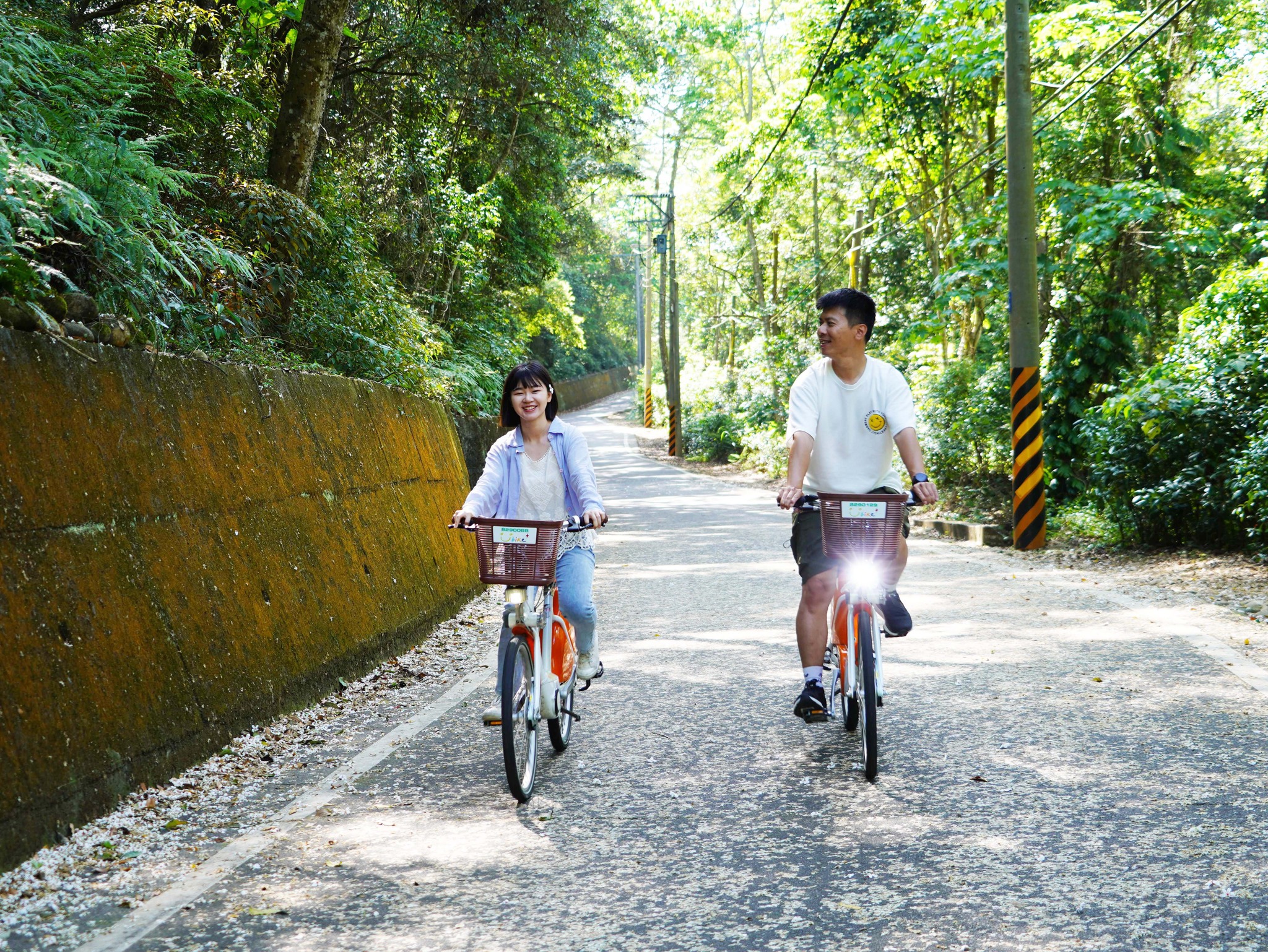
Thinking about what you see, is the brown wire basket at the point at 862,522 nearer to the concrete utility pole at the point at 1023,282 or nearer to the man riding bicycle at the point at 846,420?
the man riding bicycle at the point at 846,420

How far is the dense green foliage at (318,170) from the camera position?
6941mm

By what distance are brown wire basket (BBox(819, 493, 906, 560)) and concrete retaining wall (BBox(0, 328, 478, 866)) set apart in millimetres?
2913

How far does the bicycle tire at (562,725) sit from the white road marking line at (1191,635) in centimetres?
375

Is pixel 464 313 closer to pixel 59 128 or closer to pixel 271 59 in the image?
pixel 271 59

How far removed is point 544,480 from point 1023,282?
9296mm

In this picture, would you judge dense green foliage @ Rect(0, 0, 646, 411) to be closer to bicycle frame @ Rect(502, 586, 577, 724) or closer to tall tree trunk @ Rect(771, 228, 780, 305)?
bicycle frame @ Rect(502, 586, 577, 724)

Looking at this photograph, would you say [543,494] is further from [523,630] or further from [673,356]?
[673,356]

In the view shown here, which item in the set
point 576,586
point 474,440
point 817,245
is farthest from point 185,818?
point 817,245

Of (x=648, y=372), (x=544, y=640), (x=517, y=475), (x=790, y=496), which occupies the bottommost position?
(x=544, y=640)

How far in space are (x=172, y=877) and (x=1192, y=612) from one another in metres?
7.55

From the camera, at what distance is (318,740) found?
5.71 m

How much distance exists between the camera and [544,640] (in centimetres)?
505

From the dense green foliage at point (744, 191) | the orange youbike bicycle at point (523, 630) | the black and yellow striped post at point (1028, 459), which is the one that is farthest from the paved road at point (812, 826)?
the black and yellow striped post at point (1028, 459)

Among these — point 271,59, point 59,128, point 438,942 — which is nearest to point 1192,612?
point 438,942
